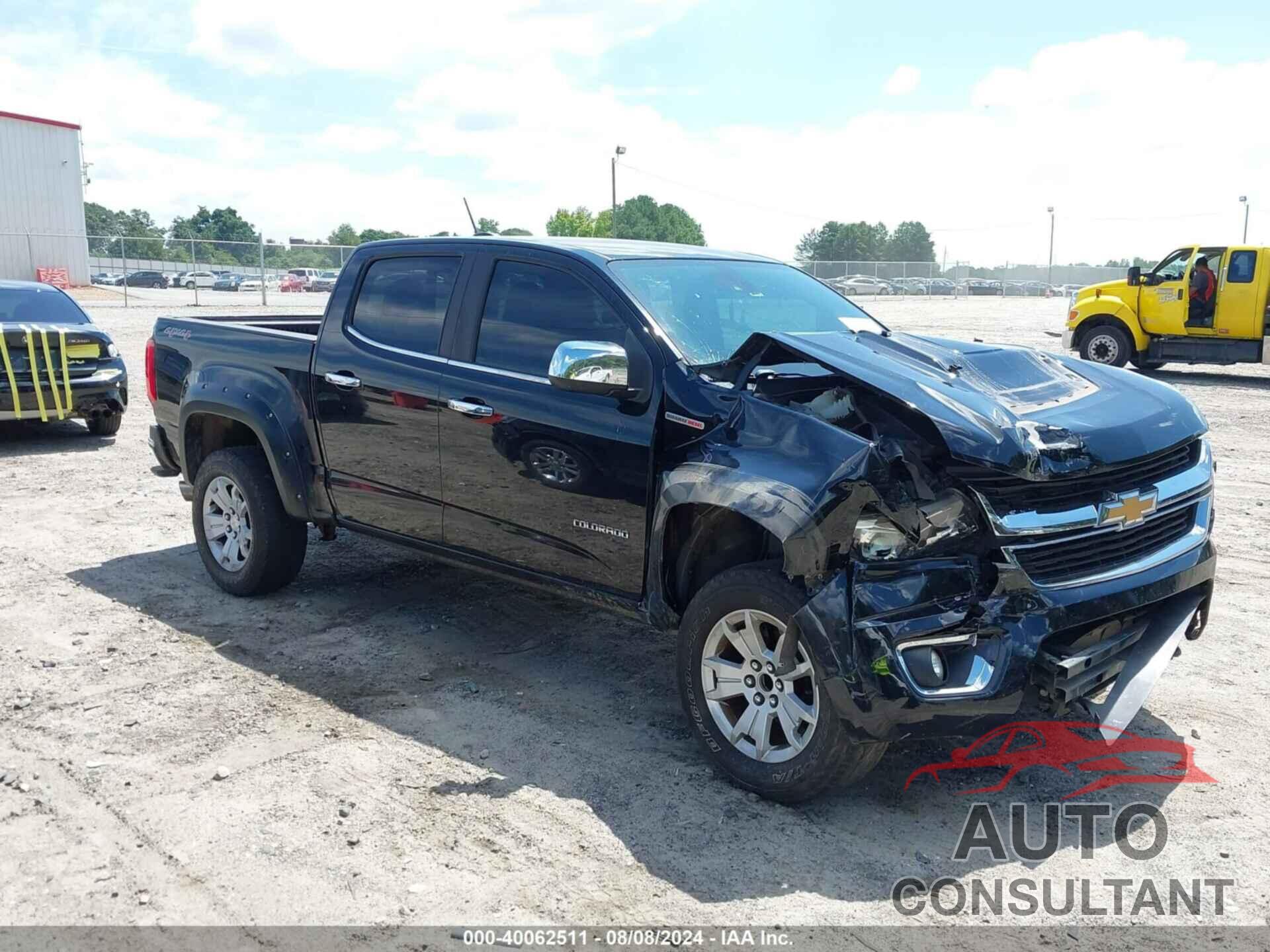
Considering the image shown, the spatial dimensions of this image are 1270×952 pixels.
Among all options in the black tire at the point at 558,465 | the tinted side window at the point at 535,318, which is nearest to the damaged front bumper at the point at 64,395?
the tinted side window at the point at 535,318

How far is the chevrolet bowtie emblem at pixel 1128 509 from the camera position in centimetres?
390

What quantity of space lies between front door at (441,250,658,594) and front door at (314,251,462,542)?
161 mm

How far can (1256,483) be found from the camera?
30.3 ft

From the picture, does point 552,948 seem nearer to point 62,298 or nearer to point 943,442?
point 943,442

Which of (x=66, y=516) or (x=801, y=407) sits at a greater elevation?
(x=801, y=407)

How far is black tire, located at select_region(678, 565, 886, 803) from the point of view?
3.70 m

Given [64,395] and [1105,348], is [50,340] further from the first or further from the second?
[1105,348]

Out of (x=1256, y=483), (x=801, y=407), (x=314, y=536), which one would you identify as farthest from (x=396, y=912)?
(x=1256, y=483)

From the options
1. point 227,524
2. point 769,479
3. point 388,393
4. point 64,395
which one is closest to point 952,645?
point 769,479

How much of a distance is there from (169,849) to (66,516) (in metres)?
5.36

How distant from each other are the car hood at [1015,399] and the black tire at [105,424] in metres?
8.82

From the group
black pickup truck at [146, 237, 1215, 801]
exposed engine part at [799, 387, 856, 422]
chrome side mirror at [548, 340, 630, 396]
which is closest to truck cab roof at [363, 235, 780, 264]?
black pickup truck at [146, 237, 1215, 801]

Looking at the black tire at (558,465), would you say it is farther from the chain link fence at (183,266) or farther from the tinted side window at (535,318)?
the chain link fence at (183,266)

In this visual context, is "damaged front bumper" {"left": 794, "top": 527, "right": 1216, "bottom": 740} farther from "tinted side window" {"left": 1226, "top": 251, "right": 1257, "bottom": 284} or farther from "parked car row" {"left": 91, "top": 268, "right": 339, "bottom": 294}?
"parked car row" {"left": 91, "top": 268, "right": 339, "bottom": 294}
